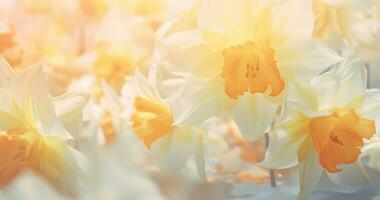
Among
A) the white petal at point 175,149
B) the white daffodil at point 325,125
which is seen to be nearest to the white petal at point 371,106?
the white daffodil at point 325,125

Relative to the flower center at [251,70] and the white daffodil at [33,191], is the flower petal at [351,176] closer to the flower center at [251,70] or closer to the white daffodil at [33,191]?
the flower center at [251,70]

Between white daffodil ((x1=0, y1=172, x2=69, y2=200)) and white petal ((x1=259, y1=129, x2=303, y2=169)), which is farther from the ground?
white daffodil ((x1=0, y1=172, x2=69, y2=200))

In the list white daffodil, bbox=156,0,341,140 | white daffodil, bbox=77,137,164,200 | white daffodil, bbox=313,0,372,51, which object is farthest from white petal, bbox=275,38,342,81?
white daffodil, bbox=77,137,164,200

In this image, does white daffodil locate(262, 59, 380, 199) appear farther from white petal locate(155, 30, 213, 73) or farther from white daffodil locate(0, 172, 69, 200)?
white daffodil locate(0, 172, 69, 200)

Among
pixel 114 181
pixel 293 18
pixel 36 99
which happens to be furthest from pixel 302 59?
pixel 114 181

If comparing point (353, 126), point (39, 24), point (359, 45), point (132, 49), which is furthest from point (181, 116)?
point (39, 24)

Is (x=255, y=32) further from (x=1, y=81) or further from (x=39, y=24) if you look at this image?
(x=39, y=24)
